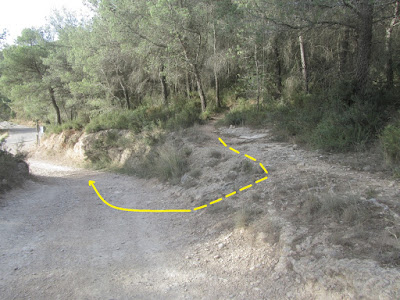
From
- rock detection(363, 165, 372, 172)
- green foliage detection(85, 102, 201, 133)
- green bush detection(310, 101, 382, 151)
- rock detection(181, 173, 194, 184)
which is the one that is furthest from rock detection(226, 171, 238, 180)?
green foliage detection(85, 102, 201, 133)

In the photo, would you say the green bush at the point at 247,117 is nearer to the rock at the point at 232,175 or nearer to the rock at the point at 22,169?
the rock at the point at 232,175

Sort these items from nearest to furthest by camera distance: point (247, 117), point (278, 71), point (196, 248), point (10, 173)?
1. point (196, 248)
2. point (10, 173)
3. point (247, 117)
4. point (278, 71)

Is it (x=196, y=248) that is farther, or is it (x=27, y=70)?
(x=27, y=70)

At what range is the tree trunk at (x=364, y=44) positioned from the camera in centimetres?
918

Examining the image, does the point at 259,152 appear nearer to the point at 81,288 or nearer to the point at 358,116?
the point at 358,116

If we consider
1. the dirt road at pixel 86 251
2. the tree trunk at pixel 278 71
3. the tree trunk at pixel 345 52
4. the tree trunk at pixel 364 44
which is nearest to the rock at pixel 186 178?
→ the dirt road at pixel 86 251

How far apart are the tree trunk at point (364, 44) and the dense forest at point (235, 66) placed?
0.03 meters

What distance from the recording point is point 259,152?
930 centimetres

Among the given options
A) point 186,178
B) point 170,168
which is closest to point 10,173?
point 170,168

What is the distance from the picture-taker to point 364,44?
389 inches

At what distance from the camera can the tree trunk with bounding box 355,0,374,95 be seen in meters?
9.18

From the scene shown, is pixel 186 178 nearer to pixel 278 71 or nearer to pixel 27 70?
pixel 278 71

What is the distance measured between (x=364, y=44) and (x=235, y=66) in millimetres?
9489

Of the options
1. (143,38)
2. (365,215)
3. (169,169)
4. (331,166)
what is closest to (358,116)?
(331,166)
